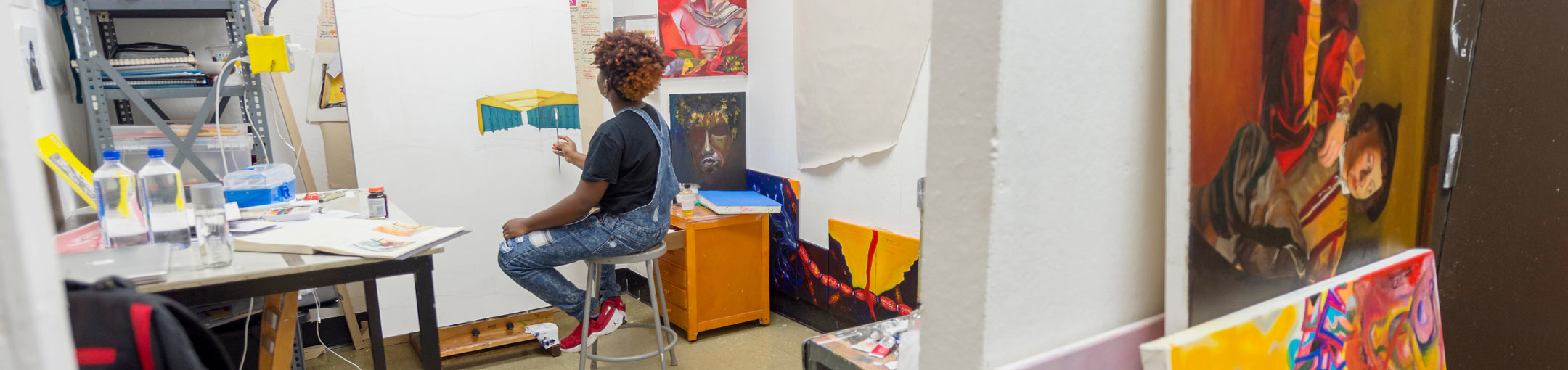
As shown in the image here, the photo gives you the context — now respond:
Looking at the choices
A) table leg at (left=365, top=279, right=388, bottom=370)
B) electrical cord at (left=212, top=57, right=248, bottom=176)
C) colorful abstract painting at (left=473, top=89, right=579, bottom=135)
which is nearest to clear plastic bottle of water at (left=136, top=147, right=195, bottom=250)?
table leg at (left=365, top=279, right=388, bottom=370)

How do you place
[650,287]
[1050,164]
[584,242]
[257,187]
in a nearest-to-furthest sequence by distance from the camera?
[1050,164] < [257,187] < [584,242] < [650,287]

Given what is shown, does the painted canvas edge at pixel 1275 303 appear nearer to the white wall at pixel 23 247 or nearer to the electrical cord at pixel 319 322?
the white wall at pixel 23 247

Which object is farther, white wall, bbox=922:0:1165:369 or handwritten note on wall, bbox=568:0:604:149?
handwritten note on wall, bbox=568:0:604:149

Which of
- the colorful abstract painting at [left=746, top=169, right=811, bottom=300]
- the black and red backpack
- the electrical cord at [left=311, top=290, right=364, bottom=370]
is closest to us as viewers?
the black and red backpack

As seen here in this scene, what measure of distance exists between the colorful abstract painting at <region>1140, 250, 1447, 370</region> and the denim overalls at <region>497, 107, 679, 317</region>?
6.54ft

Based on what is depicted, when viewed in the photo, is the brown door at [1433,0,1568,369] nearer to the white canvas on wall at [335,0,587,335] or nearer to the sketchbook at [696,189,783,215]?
the sketchbook at [696,189,783,215]

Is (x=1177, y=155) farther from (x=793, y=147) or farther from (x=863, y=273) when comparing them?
(x=793, y=147)

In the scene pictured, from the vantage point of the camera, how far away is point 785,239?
352 cm

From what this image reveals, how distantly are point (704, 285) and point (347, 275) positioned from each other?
173 cm

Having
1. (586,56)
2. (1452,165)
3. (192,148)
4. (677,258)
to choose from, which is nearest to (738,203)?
(677,258)

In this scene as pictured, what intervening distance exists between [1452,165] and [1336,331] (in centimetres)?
71

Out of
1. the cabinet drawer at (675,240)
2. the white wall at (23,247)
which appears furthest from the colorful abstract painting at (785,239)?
the white wall at (23,247)

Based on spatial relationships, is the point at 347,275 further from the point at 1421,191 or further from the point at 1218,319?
the point at 1421,191

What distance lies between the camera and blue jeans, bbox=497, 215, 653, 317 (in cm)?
262
